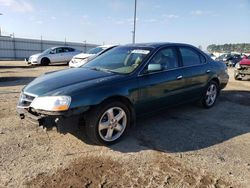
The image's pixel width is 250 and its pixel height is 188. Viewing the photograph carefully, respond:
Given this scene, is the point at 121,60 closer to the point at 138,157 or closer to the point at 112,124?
the point at 112,124

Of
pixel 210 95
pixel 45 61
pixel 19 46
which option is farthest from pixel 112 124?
pixel 19 46

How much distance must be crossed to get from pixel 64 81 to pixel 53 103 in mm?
617

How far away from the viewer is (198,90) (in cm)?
574

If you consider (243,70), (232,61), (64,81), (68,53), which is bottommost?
(64,81)

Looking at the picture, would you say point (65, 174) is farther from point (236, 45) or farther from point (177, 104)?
point (236, 45)

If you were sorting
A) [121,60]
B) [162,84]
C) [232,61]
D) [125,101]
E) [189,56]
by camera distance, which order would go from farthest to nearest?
[232,61]
[189,56]
[121,60]
[162,84]
[125,101]

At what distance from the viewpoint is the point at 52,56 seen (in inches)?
742

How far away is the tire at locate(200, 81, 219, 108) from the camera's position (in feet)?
20.2

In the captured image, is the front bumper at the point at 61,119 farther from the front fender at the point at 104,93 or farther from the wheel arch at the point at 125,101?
the wheel arch at the point at 125,101

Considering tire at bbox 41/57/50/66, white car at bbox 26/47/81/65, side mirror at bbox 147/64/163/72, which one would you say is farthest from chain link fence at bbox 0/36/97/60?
side mirror at bbox 147/64/163/72

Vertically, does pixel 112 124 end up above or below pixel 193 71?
below

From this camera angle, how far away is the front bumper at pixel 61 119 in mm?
3472

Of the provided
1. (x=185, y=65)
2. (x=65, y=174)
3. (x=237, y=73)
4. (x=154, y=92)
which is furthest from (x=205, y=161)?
(x=237, y=73)

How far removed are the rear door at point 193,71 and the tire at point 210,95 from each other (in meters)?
0.28
